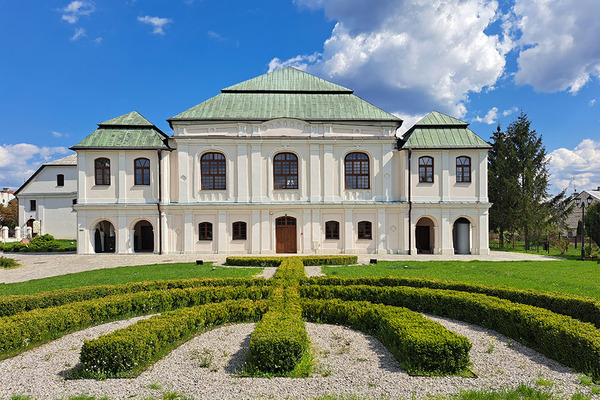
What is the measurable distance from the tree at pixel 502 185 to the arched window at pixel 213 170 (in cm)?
2725

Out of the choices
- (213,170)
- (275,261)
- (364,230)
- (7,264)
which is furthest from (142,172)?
(364,230)

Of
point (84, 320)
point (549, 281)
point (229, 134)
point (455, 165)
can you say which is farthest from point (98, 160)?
point (549, 281)

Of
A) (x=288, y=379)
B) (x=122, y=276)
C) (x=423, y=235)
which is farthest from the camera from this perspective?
(x=423, y=235)

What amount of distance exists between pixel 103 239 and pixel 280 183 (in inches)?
655

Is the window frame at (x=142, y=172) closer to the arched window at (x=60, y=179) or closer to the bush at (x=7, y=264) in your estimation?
the bush at (x=7, y=264)

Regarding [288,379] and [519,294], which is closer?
[288,379]

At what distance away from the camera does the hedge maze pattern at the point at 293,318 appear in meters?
6.93

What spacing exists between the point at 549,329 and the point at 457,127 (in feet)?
81.2

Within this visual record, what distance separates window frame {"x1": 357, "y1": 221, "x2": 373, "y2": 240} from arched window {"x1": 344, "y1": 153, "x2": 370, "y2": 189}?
304cm

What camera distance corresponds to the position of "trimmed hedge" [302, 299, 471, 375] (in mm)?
6902

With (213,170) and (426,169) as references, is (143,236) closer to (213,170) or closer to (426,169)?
(213,170)

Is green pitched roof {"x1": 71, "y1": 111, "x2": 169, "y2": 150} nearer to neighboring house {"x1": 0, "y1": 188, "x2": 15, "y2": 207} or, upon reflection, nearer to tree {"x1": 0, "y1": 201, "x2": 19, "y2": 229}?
tree {"x1": 0, "y1": 201, "x2": 19, "y2": 229}

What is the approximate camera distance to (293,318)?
8852mm

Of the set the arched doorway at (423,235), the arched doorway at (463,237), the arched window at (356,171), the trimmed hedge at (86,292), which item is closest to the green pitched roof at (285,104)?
the arched window at (356,171)
